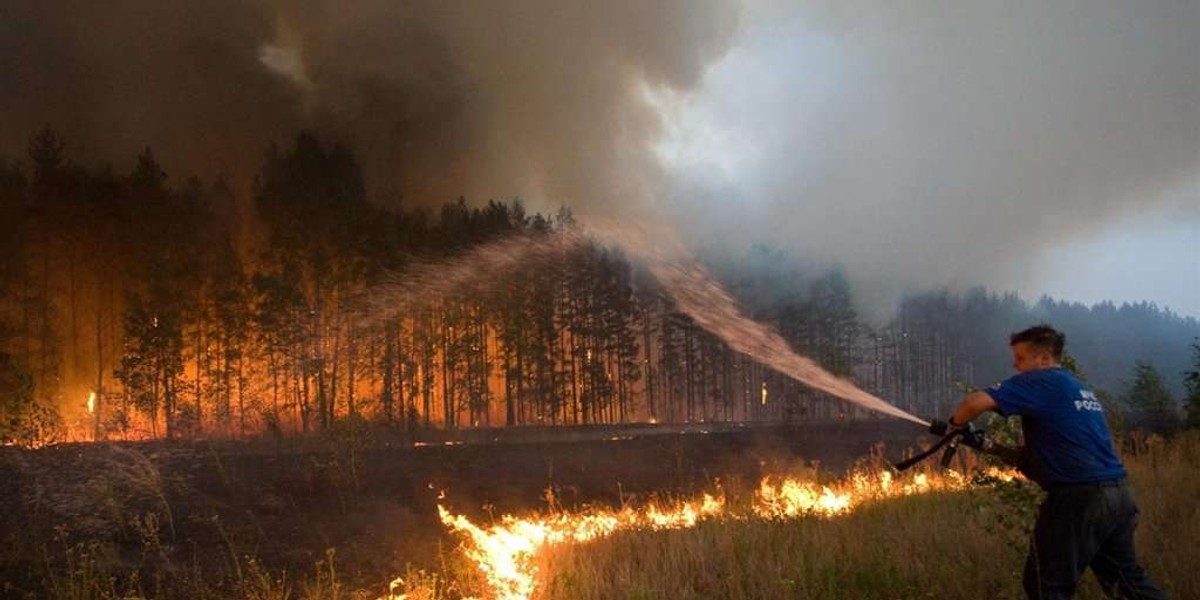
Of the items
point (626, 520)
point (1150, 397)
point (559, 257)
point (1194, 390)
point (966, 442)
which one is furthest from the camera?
point (559, 257)

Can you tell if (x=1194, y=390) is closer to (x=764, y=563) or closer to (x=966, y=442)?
(x=764, y=563)

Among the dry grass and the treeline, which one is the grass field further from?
the treeline

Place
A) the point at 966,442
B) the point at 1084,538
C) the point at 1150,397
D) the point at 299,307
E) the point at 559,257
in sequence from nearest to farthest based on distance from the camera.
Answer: the point at 1084,538, the point at 966,442, the point at 1150,397, the point at 299,307, the point at 559,257

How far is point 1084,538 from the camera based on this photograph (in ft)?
18.3

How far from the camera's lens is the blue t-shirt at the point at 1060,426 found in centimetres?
559

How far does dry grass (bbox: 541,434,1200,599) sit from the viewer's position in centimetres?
743

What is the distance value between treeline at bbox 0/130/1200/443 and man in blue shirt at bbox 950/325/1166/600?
26922 millimetres

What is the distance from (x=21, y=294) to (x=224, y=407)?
35.7 ft

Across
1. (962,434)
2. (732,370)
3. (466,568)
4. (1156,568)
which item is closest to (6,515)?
(466,568)

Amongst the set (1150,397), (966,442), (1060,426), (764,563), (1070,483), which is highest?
(1060,426)

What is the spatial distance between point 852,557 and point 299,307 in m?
39.0

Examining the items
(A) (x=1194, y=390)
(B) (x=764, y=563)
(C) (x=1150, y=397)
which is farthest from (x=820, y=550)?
(C) (x=1150, y=397)

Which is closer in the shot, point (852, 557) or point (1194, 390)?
point (852, 557)

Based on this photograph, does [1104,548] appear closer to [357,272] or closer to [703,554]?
[703,554]
